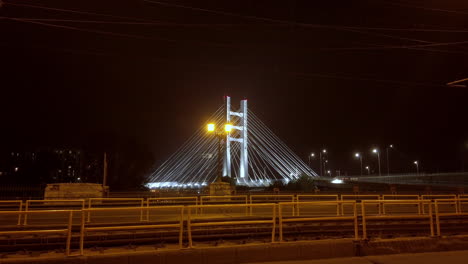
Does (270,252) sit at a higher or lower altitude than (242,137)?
lower

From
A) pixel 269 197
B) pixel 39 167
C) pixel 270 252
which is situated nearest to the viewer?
pixel 270 252

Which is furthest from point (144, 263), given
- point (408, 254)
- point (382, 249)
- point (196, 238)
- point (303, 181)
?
point (303, 181)

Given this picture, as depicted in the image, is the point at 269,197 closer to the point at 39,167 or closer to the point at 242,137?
the point at 242,137

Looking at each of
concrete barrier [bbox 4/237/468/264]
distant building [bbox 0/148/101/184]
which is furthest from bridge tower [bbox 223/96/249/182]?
concrete barrier [bbox 4/237/468/264]

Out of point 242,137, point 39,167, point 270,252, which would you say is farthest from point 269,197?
point 39,167

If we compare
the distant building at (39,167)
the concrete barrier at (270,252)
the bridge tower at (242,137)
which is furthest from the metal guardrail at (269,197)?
the distant building at (39,167)

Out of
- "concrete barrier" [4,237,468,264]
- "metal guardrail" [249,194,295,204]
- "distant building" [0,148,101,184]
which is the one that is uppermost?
"distant building" [0,148,101,184]

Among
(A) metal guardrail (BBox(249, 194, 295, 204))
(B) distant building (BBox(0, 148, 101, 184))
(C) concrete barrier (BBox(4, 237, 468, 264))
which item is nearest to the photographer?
(C) concrete barrier (BBox(4, 237, 468, 264))

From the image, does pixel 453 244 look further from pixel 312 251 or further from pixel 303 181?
pixel 303 181

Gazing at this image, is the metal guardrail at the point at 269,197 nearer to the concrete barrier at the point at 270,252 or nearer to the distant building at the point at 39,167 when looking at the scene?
the concrete barrier at the point at 270,252

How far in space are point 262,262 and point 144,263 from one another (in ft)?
7.40

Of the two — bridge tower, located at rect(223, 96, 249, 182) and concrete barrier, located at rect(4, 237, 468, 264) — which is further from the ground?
bridge tower, located at rect(223, 96, 249, 182)

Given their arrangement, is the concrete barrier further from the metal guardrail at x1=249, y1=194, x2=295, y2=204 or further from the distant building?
the distant building

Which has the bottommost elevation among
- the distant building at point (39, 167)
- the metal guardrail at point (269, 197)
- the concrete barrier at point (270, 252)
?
the concrete barrier at point (270, 252)
